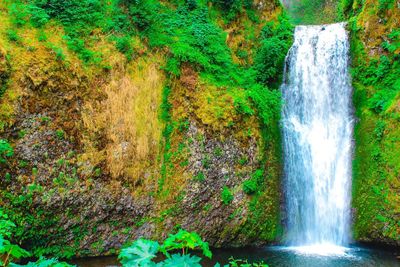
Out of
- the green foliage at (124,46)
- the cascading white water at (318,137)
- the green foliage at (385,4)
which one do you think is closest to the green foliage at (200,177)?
the cascading white water at (318,137)

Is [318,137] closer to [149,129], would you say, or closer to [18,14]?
[149,129]

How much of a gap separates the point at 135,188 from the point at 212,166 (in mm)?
2060

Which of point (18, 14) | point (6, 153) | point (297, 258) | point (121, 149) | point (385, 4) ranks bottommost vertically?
point (297, 258)

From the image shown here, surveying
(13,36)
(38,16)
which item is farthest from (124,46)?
(13,36)

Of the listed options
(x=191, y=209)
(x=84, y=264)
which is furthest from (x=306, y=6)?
(x=84, y=264)

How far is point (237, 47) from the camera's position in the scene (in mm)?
11438

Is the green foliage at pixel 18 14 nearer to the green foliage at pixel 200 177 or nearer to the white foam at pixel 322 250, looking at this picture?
the green foliage at pixel 200 177

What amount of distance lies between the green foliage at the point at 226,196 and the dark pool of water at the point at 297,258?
4.02 ft

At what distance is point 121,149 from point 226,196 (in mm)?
2962

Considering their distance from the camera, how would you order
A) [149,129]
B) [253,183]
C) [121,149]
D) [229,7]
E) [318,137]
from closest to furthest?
[121,149], [149,129], [253,183], [318,137], [229,7]

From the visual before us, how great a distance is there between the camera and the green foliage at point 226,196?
8.67m

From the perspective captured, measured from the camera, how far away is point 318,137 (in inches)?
408

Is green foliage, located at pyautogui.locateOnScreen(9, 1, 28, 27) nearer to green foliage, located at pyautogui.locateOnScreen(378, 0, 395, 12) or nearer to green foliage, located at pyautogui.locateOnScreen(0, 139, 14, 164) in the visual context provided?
green foliage, located at pyautogui.locateOnScreen(0, 139, 14, 164)

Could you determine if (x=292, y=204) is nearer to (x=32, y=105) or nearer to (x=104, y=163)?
(x=104, y=163)
